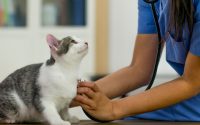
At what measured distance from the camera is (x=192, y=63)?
3.69ft

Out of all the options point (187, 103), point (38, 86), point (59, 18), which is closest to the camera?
point (38, 86)

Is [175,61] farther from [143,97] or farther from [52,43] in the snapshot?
[52,43]

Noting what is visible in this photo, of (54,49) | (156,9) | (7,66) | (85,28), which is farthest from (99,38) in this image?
(54,49)

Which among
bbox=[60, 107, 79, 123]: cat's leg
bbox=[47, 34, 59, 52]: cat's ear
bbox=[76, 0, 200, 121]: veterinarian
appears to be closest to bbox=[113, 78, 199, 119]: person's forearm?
bbox=[76, 0, 200, 121]: veterinarian

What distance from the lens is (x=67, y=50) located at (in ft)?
3.70

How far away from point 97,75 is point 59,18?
22.4 inches

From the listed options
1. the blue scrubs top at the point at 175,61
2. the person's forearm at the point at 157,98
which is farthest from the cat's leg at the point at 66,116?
the blue scrubs top at the point at 175,61

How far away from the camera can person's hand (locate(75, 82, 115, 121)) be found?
113 cm

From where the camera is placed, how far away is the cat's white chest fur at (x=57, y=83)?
42.4 inches

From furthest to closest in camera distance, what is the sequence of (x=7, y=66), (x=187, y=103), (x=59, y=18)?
(x=59, y=18) → (x=7, y=66) → (x=187, y=103)

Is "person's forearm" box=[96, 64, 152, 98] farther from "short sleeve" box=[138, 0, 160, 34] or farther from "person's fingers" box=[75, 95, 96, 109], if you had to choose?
"person's fingers" box=[75, 95, 96, 109]

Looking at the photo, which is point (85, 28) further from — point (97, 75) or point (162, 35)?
point (162, 35)

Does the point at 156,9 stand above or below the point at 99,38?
above

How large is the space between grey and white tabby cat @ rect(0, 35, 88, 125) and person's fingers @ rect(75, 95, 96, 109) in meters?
0.03
